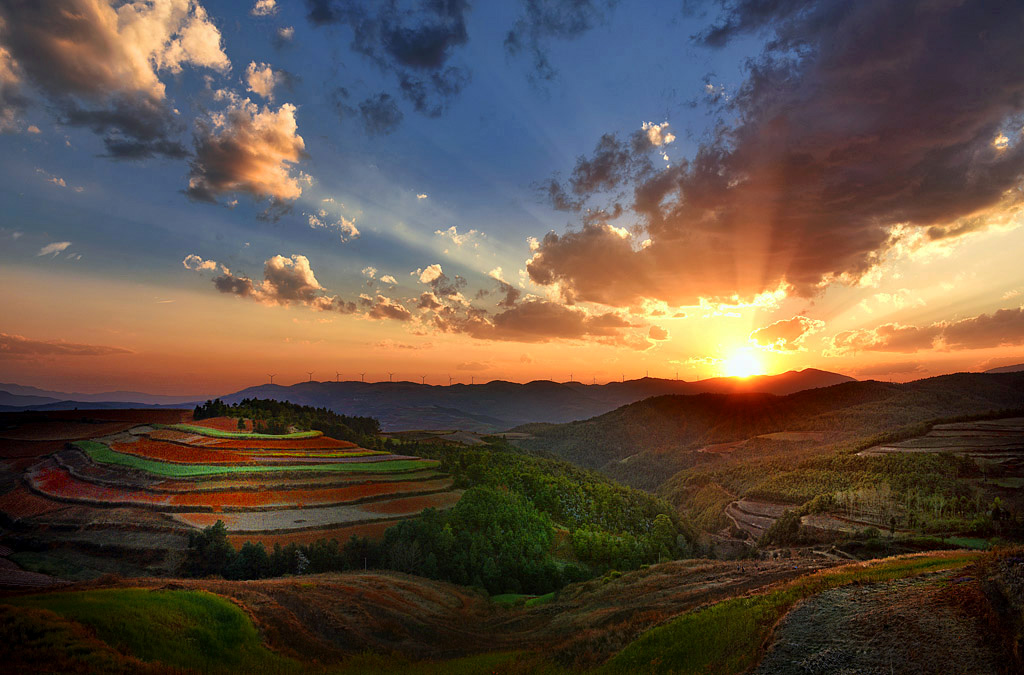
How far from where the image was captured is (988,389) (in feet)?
552

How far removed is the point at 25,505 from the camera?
6519cm

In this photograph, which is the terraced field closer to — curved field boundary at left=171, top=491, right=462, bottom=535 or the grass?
curved field boundary at left=171, top=491, right=462, bottom=535

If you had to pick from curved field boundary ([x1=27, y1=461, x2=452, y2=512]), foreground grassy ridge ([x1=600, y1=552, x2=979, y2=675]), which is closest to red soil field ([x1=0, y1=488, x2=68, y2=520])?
curved field boundary ([x1=27, y1=461, x2=452, y2=512])

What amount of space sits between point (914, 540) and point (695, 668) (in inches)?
1997

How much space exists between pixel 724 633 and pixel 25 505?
94.7 meters

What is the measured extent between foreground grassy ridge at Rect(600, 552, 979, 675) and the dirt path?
1.05 m

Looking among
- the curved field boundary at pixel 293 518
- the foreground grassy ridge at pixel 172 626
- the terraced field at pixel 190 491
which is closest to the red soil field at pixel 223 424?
the terraced field at pixel 190 491

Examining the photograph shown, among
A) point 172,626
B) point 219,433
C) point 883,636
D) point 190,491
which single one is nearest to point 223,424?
point 219,433

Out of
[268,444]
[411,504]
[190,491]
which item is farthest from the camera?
A: [268,444]

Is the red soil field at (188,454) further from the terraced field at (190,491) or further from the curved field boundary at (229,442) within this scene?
the curved field boundary at (229,442)

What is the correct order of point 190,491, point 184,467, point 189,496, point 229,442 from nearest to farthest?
point 189,496 < point 190,491 < point 184,467 < point 229,442

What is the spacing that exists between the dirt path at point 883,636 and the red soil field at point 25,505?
91.5 m

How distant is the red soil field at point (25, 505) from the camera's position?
63.2 metres

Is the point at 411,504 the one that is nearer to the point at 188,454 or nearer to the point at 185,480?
the point at 185,480
